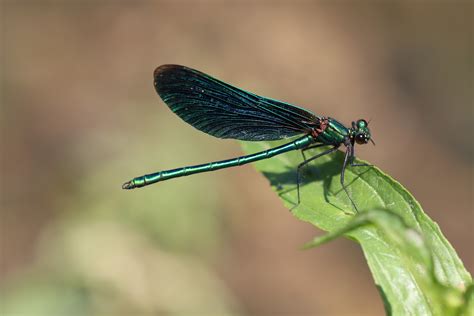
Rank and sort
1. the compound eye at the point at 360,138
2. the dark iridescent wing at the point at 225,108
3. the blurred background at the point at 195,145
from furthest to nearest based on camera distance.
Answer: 1. the blurred background at the point at 195,145
2. the dark iridescent wing at the point at 225,108
3. the compound eye at the point at 360,138

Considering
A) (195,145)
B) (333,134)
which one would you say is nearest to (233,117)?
(333,134)

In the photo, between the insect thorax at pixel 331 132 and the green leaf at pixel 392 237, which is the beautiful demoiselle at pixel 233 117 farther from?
the green leaf at pixel 392 237

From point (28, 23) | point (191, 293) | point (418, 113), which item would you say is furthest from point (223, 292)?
point (28, 23)

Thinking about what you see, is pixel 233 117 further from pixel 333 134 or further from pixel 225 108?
pixel 333 134

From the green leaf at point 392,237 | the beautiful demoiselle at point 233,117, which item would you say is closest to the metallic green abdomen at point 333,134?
the beautiful demoiselle at point 233,117

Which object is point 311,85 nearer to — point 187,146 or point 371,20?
point 371,20

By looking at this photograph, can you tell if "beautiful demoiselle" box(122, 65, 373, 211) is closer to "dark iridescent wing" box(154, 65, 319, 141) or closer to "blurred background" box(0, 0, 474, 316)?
"dark iridescent wing" box(154, 65, 319, 141)
